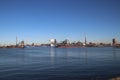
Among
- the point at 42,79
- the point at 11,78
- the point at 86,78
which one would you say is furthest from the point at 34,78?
the point at 86,78

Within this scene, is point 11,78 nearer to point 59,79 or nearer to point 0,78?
point 0,78

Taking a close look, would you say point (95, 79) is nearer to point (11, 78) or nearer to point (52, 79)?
point (52, 79)

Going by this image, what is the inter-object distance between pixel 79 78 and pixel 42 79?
225 inches

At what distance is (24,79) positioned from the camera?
2670 cm

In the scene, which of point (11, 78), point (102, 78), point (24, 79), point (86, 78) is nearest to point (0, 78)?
point (11, 78)

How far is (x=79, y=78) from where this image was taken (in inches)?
1059

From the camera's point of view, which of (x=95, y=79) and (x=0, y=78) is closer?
(x=95, y=79)

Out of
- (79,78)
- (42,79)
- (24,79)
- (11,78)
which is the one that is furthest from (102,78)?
(11,78)

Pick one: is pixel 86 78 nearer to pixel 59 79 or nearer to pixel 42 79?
pixel 59 79

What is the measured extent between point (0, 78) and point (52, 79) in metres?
8.39

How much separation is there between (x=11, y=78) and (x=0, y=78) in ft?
5.85

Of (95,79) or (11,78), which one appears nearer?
(95,79)

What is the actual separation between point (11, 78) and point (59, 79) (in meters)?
7.68

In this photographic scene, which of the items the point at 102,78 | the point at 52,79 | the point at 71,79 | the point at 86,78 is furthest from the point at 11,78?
the point at 102,78
